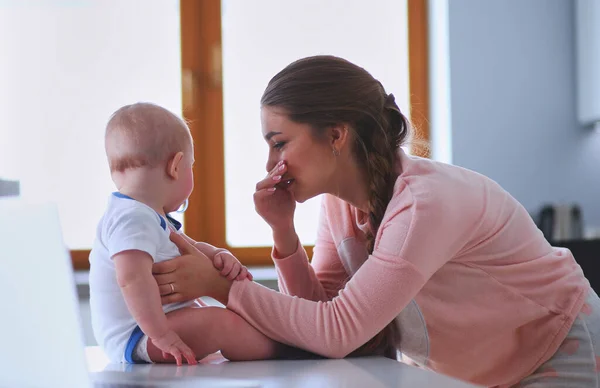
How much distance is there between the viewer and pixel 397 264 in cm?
108

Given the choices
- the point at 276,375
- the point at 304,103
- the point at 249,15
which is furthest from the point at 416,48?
the point at 276,375

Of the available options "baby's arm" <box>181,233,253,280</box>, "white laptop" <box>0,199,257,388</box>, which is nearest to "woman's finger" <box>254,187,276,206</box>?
"baby's arm" <box>181,233,253,280</box>

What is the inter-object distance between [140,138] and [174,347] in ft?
1.19

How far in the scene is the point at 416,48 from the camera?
3350 millimetres

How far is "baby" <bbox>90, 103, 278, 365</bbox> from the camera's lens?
101 cm

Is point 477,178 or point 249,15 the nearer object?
point 477,178

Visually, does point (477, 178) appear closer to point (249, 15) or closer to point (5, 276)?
point (5, 276)

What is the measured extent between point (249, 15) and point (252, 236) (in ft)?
3.56

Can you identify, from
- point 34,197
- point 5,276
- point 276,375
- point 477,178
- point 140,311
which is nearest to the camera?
point 5,276

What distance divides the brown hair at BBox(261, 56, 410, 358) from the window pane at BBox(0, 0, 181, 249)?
2.06 m

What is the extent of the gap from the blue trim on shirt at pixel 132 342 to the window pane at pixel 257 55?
2236mm

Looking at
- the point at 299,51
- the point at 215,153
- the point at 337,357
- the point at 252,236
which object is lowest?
the point at 252,236

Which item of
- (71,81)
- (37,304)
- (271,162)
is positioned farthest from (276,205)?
(71,81)

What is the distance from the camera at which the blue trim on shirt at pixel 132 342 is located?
1060 mm
